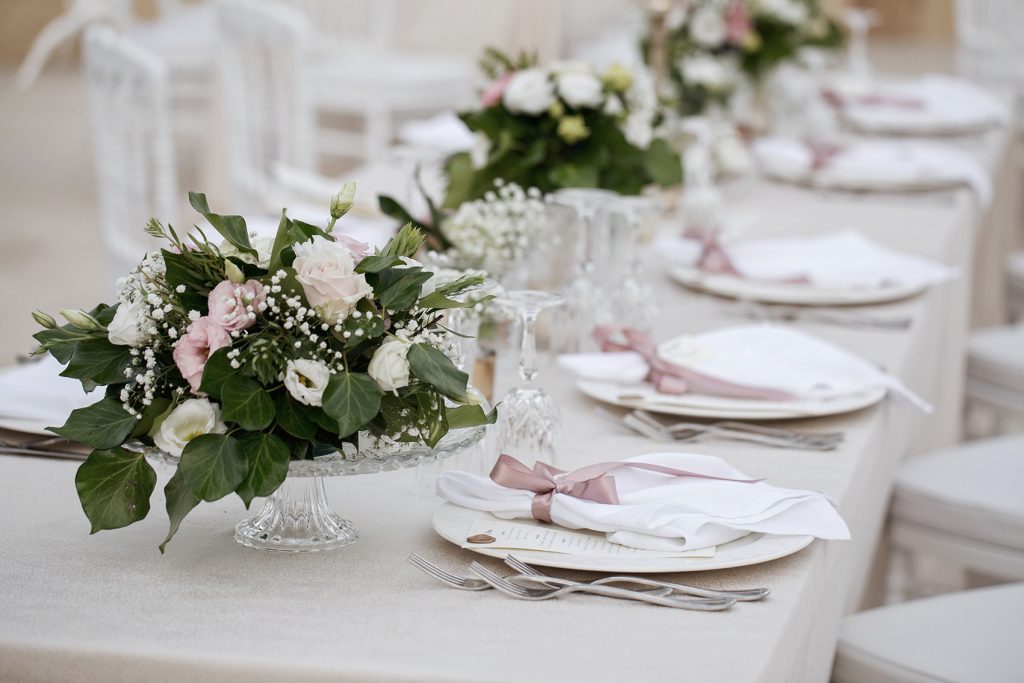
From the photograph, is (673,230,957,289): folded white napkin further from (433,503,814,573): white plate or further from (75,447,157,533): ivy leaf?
(75,447,157,533): ivy leaf

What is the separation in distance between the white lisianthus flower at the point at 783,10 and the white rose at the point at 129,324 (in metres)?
2.63

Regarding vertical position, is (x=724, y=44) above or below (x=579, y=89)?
above

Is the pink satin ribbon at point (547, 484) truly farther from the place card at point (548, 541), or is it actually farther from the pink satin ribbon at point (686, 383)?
the pink satin ribbon at point (686, 383)

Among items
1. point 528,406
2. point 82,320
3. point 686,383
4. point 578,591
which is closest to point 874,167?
point 686,383

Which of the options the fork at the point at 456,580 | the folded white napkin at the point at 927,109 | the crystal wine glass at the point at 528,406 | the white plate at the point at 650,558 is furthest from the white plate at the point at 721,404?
the folded white napkin at the point at 927,109

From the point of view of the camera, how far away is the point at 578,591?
1.09 meters

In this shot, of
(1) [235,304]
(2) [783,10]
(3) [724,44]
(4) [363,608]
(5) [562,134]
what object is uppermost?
(2) [783,10]

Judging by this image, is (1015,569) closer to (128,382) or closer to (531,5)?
(128,382)

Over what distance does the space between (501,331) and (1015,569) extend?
0.91m

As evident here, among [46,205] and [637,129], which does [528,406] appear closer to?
[637,129]

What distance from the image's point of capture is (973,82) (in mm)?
5879

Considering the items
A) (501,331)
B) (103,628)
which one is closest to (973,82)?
(501,331)

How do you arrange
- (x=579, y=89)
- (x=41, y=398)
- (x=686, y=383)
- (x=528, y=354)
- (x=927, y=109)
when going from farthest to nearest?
(x=927, y=109) → (x=579, y=89) → (x=686, y=383) → (x=41, y=398) → (x=528, y=354)

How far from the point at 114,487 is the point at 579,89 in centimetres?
115
